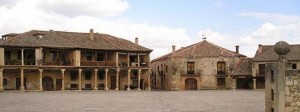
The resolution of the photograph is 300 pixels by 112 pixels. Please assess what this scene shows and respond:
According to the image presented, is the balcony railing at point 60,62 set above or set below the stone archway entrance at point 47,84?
above

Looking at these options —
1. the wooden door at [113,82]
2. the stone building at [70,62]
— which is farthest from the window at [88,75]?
the wooden door at [113,82]

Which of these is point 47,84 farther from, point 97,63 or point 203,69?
point 203,69

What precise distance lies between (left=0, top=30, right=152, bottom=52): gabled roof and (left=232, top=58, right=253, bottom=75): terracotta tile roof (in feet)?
38.4

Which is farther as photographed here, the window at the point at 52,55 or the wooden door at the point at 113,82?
the wooden door at the point at 113,82

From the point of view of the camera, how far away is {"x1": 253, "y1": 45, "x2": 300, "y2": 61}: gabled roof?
2079 inches

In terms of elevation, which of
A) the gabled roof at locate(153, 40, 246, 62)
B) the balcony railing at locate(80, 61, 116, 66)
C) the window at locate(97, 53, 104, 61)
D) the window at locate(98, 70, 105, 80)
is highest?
the gabled roof at locate(153, 40, 246, 62)

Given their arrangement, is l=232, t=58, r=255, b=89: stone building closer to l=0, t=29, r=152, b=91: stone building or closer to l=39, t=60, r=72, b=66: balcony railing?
l=0, t=29, r=152, b=91: stone building

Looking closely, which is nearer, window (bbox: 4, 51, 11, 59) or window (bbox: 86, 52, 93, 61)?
window (bbox: 4, 51, 11, 59)

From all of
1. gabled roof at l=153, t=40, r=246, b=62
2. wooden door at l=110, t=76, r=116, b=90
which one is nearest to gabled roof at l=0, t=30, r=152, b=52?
wooden door at l=110, t=76, r=116, b=90

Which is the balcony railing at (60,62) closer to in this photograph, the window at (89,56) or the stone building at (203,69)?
the window at (89,56)

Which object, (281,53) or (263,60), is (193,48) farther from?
(281,53)

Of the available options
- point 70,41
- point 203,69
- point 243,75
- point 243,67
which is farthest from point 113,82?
point 243,67

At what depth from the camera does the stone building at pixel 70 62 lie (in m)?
47.2

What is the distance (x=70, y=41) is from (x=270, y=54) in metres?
24.6
